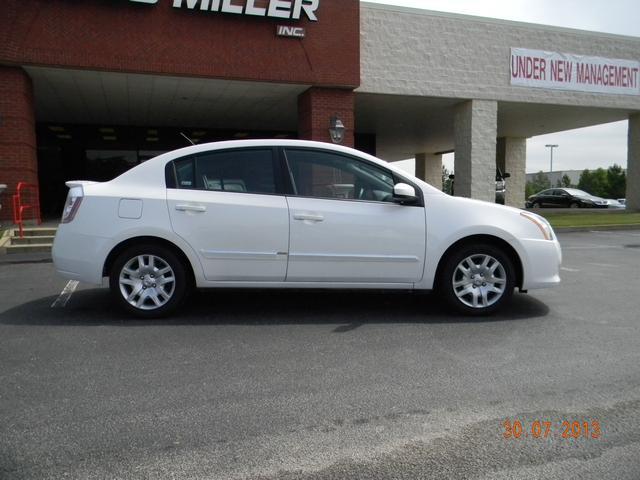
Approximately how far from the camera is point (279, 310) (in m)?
5.55

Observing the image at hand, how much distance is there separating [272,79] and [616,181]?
57.3 m

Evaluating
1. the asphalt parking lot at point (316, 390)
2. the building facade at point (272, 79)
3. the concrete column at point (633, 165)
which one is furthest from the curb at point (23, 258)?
the concrete column at point (633, 165)

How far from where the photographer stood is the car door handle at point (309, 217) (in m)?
5.10

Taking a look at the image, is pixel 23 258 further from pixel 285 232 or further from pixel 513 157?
pixel 513 157

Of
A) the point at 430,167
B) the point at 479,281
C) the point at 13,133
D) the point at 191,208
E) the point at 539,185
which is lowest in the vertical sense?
the point at 479,281

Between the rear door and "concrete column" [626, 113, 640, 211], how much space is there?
19420mm

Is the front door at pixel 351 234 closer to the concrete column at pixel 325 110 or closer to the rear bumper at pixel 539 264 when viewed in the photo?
the rear bumper at pixel 539 264

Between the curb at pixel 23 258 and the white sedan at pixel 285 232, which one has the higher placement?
the white sedan at pixel 285 232

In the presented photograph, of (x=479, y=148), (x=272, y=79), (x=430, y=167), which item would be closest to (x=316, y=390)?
(x=272, y=79)

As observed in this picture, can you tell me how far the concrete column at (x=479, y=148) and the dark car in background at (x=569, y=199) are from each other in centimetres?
1840

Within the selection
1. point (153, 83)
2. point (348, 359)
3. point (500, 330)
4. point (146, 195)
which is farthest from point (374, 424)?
point (153, 83)

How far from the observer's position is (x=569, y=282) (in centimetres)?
723

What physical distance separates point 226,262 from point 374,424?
102 inches
